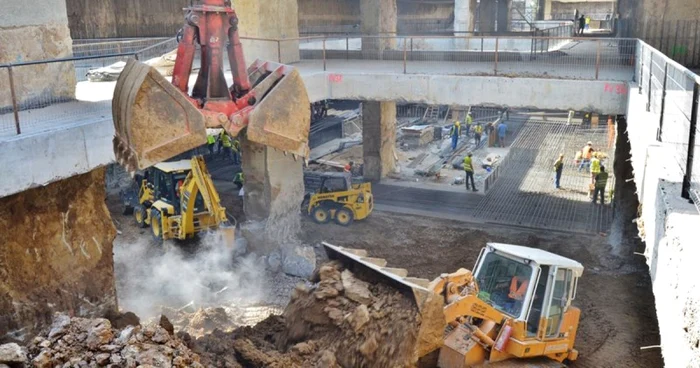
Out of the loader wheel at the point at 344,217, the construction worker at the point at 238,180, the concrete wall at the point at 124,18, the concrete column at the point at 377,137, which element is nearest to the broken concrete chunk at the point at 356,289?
the loader wheel at the point at 344,217

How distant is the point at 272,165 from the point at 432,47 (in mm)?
23223

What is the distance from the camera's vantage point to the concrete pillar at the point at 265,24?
1833 centimetres

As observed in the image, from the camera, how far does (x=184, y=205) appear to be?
17.5 m

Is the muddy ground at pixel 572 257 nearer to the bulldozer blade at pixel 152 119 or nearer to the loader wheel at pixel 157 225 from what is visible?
the loader wheel at pixel 157 225

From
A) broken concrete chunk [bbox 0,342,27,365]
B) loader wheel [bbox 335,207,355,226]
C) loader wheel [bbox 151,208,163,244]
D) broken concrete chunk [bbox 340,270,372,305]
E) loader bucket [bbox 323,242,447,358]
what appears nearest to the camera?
broken concrete chunk [bbox 0,342,27,365]

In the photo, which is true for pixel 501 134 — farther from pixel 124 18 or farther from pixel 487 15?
pixel 124 18

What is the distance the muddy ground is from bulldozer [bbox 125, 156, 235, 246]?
1.27 meters

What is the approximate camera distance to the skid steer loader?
7.71 meters

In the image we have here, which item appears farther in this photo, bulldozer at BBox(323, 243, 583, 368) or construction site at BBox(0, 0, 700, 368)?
bulldozer at BBox(323, 243, 583, 368)

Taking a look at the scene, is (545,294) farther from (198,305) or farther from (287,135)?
(198,305)

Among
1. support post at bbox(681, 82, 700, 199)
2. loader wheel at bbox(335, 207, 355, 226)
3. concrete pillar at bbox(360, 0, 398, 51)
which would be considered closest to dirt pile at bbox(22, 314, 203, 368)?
support post at bbox(681, 82, 700, 199)

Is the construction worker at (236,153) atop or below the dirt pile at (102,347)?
below

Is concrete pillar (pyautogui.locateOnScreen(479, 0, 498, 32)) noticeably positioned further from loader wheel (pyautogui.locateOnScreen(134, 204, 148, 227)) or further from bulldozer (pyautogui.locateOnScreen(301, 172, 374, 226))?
loader wheel (pyautogui.locateOnScreen(134, 204, 148, 227))

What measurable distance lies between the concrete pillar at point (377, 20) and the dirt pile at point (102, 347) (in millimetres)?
19417
